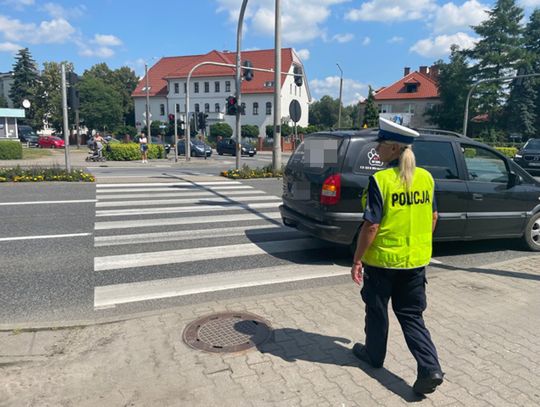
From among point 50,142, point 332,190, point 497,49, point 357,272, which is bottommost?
point 357,272

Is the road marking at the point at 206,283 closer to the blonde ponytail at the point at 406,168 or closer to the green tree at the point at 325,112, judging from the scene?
Answer: the blonde ponytail at the point at 406,168

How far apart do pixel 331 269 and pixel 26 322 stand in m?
3.61

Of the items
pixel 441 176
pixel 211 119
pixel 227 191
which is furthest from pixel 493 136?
pixel 441 176

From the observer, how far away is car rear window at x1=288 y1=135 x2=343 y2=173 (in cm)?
577

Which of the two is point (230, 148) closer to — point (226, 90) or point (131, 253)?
point (226, 90)

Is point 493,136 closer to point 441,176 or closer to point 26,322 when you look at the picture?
point 441,176

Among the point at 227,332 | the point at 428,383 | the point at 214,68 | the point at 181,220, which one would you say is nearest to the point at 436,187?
the point at 428,383

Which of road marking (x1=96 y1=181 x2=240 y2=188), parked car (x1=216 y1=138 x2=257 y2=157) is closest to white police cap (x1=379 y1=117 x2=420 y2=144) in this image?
road marking (x1=96 y1=181 x2=240 y2=188)

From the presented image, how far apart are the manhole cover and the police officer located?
3.81 feet

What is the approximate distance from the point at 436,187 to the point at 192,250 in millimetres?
3677

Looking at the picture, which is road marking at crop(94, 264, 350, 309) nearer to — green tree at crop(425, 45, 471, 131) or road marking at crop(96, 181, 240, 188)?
road marking at crop(96, 181, 240, 188)

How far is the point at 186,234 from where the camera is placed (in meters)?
7.53

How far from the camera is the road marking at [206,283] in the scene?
15.5 ft

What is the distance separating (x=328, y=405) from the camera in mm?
2826
